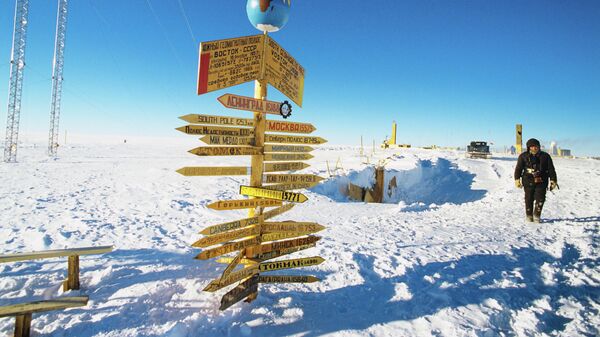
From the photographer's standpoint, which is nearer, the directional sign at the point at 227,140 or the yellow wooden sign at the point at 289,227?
the directional sign at the point at 227,140

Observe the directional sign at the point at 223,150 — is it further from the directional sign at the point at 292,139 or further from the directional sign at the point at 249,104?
the directional sign at the point at 249,104

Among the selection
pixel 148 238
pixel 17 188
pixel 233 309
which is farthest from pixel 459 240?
pixel 17 188

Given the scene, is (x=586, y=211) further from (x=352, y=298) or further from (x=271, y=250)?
(x=271, y=250)

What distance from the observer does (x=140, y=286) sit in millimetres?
3855

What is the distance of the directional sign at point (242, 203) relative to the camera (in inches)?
129

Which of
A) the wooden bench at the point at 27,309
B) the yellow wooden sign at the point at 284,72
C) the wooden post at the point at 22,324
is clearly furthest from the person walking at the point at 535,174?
the wooden post at the point at 22,324

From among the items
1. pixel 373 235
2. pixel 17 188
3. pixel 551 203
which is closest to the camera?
pixel 373 235

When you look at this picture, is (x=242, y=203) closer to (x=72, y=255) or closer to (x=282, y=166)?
(x=282, y=166)

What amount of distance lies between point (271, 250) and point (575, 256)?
5.34 metres

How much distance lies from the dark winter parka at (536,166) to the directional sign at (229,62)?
7265mm

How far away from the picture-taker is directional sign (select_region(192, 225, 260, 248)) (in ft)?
10.3

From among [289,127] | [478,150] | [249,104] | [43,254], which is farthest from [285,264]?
[478,150]

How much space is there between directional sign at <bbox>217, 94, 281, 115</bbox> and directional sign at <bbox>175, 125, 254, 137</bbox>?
10.1 inches

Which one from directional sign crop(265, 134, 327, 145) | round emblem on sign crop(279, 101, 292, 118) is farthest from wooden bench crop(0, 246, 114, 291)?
round emblem on sign crop(279, 101, 292, 118)
